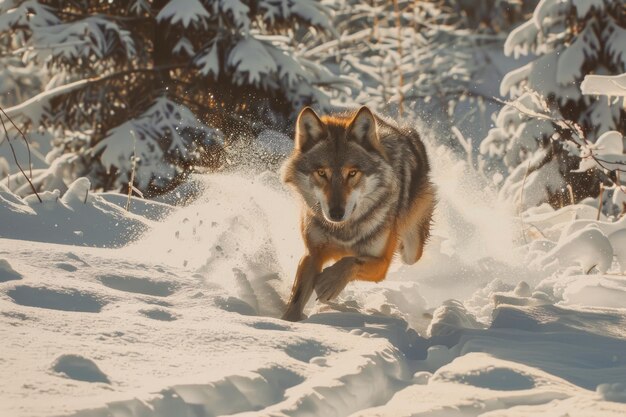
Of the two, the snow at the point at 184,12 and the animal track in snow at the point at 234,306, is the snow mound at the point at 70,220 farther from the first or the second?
the snow at the point at 184,12

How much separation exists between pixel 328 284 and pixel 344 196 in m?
0.63

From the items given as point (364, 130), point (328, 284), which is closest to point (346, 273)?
point (328, 284)

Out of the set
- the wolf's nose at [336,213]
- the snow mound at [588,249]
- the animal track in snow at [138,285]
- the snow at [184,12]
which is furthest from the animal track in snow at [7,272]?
the snow at [184,12]

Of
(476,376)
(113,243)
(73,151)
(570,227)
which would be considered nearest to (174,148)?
(73,151)

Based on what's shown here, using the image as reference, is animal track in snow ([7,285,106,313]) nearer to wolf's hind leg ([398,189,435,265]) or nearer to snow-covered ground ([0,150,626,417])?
snow-covered ground ([0,150,626,417])

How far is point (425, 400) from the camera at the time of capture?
3111 millimetres

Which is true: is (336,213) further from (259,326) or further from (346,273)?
(259,326)

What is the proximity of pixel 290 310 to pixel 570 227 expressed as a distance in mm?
2878

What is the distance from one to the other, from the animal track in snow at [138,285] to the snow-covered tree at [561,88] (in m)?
7.27

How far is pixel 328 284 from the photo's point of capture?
5.18 m

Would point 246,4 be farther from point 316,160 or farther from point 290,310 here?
point 290,310

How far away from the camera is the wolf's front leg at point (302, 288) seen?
5.00 metres

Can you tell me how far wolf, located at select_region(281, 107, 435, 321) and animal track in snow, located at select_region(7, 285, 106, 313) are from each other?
1652mm

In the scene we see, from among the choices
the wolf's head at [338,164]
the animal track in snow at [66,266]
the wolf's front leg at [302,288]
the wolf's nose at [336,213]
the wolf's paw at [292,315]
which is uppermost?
the wolf's head at [338,164]
